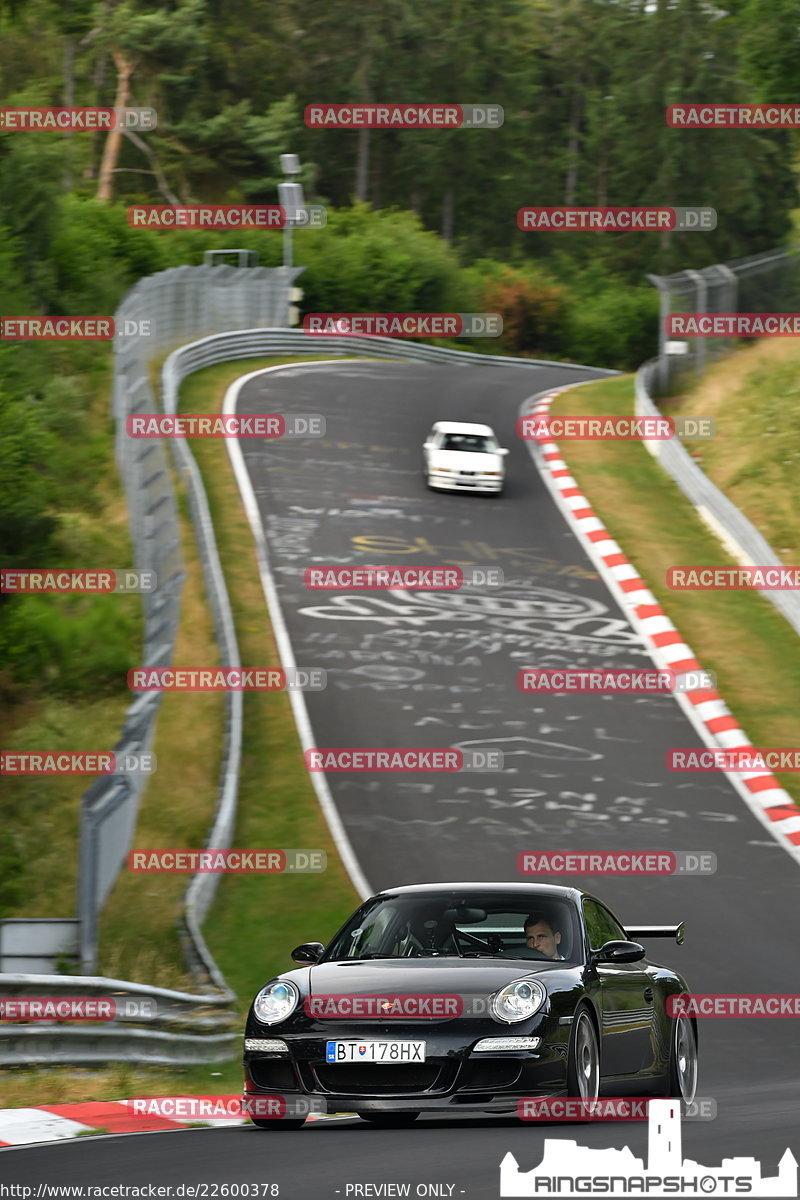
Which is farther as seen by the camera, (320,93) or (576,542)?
(320,93)

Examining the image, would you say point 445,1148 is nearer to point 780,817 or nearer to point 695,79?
point 780,817

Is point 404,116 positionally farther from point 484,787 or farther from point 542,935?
point 542,935

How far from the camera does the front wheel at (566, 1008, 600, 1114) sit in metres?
7.94

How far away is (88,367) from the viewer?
37.6 metres

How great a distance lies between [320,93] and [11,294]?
50.9m

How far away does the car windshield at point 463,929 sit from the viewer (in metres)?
8.70

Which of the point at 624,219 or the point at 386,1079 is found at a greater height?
the point at 386,1079

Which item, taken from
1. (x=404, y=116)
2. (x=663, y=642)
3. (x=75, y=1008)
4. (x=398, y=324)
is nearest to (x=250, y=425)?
(x=663, y=642)

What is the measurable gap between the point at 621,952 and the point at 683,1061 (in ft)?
4.72

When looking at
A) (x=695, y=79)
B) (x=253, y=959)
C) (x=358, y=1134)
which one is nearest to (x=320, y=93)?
(x=695, y=79)

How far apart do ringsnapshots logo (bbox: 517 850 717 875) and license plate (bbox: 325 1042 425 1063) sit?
8.05m

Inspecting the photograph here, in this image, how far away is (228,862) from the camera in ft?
52.6

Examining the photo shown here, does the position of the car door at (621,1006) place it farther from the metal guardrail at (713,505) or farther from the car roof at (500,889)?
the metal guardrail at (713,505)

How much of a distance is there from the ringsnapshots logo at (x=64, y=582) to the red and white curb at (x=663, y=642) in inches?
→ 249
